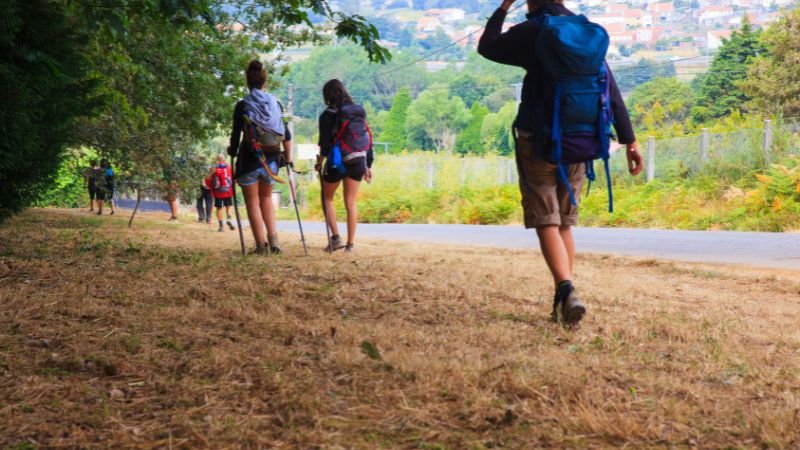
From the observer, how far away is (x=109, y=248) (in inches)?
400

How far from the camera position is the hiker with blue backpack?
5094 millimetres

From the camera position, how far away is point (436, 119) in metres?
96.8

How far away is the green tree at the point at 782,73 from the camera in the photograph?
39500 mm

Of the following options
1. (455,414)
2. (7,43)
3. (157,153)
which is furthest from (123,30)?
(157,153)

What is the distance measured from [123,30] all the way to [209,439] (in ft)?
13.3

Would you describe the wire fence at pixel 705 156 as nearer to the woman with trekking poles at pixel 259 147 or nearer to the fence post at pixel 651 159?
the fence post at pixel 651 159

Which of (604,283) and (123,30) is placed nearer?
(123,30)

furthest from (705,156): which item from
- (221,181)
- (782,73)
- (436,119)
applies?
(436,119)

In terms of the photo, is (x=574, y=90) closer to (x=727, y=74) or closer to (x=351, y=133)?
(x=351, y=133)

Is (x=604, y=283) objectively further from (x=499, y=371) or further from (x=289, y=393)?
(x=289, y=393)

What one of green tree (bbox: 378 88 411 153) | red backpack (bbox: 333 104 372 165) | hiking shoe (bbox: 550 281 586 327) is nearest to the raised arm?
hiking shoe (bbox: 550 281 586 327)

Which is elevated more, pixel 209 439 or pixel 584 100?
pixel 584 100

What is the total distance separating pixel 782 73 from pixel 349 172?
34.1 meters

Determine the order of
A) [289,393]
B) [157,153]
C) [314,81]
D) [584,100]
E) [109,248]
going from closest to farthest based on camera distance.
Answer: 1. [289,393]
2. [584,100]
3. [109,248]
4. [157,153]
5. [314,81]
